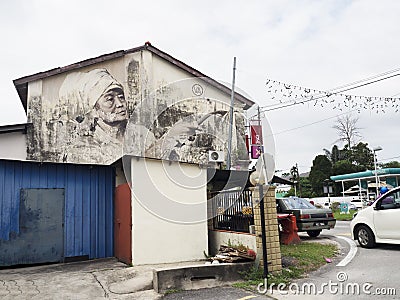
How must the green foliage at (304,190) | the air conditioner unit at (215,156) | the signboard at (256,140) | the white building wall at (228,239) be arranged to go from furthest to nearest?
the green foliage at (304,190)
the air conditioner unit at (215,156)
the signboard at (256,140)
the white building wall at (228,239)

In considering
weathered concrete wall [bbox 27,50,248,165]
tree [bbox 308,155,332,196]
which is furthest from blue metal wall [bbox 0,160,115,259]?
tree [bbox 308,155,332,196]

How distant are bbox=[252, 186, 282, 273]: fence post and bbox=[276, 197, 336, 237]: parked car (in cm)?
459

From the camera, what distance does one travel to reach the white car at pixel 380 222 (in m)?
9.02

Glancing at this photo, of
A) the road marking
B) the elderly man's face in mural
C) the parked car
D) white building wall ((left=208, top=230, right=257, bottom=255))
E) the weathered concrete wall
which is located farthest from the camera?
the parked car

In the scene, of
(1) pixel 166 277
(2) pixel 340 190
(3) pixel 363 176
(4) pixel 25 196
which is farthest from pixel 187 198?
(2) pixel 340 190

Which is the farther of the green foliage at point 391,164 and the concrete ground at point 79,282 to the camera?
the green foliage at point 391,164

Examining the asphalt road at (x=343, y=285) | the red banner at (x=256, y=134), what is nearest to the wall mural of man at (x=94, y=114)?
the red banner at (x=256, y=134)

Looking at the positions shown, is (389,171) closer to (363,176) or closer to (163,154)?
(363,176)

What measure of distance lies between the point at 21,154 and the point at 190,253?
4985 mm

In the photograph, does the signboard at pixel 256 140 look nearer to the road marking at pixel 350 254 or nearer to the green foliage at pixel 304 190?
the road marking at pixel 350 254

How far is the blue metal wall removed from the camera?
904 cm

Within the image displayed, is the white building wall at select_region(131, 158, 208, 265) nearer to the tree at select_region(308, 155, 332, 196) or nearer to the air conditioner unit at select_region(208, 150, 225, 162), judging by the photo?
the air conditioner unit at select_region(208, 150, 225, 162)

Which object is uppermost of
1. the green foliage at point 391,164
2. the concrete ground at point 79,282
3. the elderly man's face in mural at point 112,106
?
the elderly man's face in mural at point 112,106

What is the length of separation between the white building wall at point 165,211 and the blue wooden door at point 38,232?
7.85 feet
